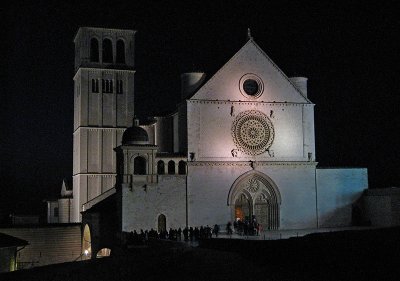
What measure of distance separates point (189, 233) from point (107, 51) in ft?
91.7

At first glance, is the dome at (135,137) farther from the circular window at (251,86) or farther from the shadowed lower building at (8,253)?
the shadowed lower building at (8,253)

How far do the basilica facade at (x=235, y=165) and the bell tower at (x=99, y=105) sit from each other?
18.9 ft

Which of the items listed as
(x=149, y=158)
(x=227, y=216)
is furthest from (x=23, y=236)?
(x=227, y=216)

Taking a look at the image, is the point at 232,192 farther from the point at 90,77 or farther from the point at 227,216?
the point at 90,77

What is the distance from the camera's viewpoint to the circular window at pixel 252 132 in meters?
47.4

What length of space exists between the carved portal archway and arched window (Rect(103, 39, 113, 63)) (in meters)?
22.0

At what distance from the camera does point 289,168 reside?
159 feet

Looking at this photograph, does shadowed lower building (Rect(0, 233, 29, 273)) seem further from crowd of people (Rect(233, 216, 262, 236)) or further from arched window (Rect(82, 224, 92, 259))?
crowd of people (Rect(233, 216, 262, 236))

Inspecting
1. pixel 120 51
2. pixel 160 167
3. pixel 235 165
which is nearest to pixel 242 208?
pixel 235 165

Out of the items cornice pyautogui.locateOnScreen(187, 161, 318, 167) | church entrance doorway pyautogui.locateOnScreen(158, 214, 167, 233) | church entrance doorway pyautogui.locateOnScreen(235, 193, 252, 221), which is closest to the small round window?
cornice pyautogui.locateOnScreen(187, 161, 318, 167)

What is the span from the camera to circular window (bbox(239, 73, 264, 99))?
156ft

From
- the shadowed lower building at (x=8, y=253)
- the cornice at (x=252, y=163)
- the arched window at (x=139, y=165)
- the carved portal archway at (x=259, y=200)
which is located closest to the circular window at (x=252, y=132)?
the cornice at (x=252, y=163)

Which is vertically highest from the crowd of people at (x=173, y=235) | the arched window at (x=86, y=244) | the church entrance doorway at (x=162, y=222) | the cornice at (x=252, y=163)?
the cornice at (x=252, y=163)

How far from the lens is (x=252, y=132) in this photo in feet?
157
